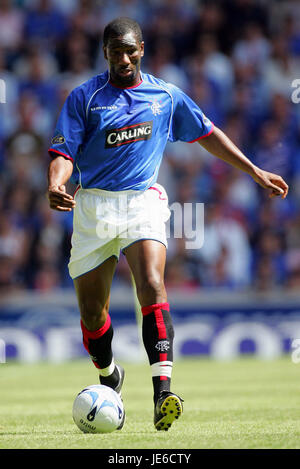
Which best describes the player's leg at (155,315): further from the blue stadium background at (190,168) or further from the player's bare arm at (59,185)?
the blue stadium background at (190,168)

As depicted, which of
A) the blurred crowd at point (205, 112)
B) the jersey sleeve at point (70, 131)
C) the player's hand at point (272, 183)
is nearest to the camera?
the jersey sleeve at point (70, 131)

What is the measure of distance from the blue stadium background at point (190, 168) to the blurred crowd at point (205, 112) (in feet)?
0.07

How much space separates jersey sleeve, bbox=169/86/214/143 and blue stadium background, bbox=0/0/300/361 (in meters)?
6.86

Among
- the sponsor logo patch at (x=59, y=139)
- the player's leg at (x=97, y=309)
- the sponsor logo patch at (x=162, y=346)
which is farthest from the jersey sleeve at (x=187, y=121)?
the sponsor logo patch at (x=162, y=346)

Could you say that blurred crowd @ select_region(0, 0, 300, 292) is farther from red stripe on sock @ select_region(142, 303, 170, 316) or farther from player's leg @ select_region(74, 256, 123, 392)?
red stripe on sock @ select_region(142, 303, 170, 316)

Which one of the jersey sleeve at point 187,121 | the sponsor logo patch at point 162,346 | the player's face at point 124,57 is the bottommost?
the sponsor logo patch at point 162,346

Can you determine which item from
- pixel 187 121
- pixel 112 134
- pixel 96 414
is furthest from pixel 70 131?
pixel 96 414

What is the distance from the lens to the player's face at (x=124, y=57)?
562 centimetres

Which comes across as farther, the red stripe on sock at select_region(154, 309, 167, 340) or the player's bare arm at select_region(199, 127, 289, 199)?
the player's bare arm at select_region(199, 127, 289, 199)

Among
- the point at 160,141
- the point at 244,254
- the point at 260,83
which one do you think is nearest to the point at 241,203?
the point at 244,254

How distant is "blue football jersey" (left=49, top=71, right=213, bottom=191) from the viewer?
18.7 feet

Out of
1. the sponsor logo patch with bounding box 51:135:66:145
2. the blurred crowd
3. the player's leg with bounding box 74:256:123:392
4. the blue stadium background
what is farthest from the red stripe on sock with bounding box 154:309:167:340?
the blurred crowd
